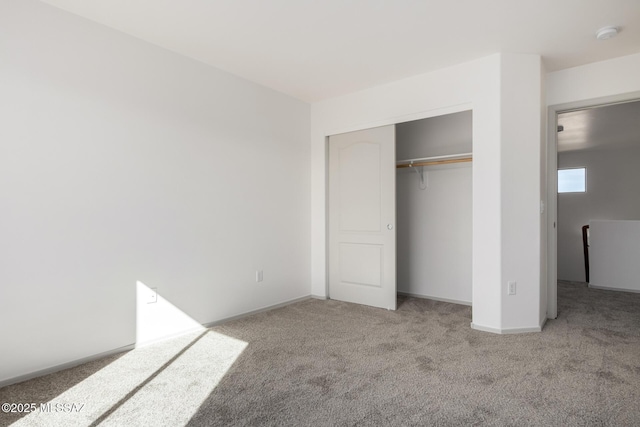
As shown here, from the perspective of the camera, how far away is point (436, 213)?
427 cm

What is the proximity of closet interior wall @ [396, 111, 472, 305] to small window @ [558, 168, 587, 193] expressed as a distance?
5154mm

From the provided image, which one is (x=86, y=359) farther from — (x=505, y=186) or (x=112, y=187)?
(x=505, y=186)

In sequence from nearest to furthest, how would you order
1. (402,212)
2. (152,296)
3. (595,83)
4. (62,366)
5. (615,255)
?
(62,366), (152,296), (595,83), (402,212), (615,255)

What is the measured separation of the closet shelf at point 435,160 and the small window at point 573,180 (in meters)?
5.30

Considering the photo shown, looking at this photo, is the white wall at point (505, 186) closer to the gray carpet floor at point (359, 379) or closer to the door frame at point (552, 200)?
the gray carpet floor at point (359, 379)

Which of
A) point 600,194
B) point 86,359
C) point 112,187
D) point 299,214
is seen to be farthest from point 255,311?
point 600,194

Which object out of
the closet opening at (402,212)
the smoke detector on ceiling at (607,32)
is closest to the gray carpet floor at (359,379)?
Result: the closet opening at (402,212)

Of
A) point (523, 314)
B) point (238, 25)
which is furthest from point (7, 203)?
point (523, 314)

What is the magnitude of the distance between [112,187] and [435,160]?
324cm

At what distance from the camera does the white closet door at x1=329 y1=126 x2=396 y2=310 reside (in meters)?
3.90

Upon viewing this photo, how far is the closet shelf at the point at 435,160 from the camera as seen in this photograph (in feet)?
12.8

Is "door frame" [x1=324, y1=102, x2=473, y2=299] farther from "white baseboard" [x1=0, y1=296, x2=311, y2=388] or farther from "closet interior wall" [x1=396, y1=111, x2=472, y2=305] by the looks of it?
"white baseboard" [x1=0, y1=296, x2=311, y2=388]

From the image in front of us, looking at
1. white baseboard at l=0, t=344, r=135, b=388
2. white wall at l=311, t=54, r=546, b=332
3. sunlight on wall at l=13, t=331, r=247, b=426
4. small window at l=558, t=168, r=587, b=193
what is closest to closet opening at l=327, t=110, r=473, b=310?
white wall at l=311, t=54, r=546, b=332

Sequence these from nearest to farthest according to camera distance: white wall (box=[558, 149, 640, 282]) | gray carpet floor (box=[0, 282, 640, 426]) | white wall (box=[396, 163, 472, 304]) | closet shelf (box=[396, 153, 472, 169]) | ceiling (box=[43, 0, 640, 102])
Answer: gray carpet floor (box=[0, 282, 640, 426]) → ceiling (box=[43, 0, 640, 102]) → closet shelf (box=[396, 153, 472, 169]) → white wall (box=[396, 163, 472, 304]) → white wall (box=[558, 149, 640, 282])
